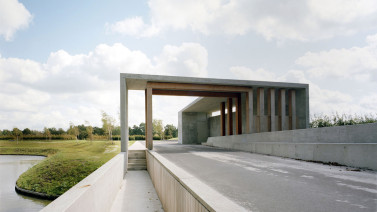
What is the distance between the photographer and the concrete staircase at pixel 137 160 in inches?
559

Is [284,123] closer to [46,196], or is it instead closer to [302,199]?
[302,199]

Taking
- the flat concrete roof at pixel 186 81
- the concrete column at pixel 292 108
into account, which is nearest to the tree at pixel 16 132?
the flat concrete roof at pixel 186 81

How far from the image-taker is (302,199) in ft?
12.7

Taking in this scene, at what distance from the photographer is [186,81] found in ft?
56.4

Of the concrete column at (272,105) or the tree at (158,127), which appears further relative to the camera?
the tree at (158,127)

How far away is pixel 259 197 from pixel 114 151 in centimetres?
3839

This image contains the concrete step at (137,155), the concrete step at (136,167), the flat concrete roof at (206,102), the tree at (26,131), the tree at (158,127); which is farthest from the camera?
the tree at (158,127)

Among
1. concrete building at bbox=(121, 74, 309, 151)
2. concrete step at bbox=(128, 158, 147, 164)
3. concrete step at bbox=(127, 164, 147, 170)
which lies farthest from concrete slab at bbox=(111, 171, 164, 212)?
concrete building at bbox=(121, 74, 309, 151)

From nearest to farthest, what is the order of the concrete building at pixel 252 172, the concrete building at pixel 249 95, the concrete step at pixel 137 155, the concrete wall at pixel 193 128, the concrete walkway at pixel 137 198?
the concrete building at pixel 252 172
the concrete walkway at pixel 137 198
the concrete step at pixel 137 155
the concrete building at pixel 249 95
the concrete wall at pixel 193 128

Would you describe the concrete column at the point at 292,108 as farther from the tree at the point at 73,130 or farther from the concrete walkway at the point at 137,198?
the tree at the point at 73,130

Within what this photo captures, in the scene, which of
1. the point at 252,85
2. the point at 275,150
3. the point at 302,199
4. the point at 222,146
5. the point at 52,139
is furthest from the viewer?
the point at 52,139

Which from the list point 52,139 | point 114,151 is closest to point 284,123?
point 114,151

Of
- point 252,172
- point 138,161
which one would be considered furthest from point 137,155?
point 252,172

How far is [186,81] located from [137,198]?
10685 mm
